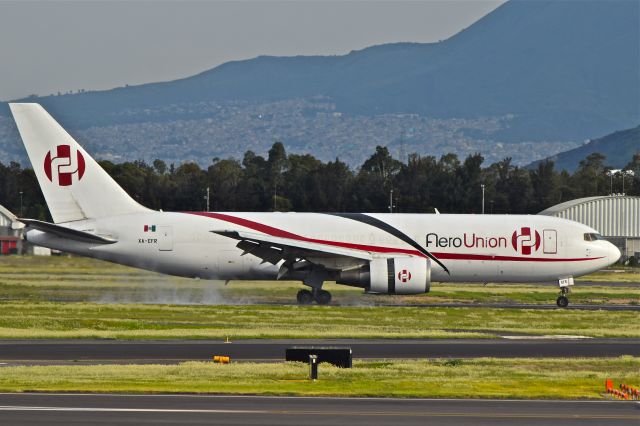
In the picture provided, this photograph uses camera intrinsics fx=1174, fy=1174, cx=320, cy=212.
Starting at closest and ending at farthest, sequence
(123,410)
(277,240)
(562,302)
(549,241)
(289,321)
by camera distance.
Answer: (123,410)
(289,321)
(277,240)
(562,302)
(549,241)

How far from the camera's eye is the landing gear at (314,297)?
48.4 m

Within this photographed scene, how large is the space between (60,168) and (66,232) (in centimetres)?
284

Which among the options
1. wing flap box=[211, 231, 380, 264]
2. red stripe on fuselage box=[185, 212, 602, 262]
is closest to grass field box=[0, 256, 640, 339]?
wing flap box=[211, 231, 380, 264]

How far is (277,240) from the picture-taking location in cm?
4753

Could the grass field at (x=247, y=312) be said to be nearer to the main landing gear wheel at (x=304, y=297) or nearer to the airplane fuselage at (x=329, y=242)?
the main landing gear wheel at (x=304, y=297)

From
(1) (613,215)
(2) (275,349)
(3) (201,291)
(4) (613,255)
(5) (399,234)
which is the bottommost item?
(2) (275,349)

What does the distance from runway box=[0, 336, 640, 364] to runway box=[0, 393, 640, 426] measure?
7153mm

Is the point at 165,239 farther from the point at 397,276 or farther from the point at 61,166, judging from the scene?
the point at 397,276

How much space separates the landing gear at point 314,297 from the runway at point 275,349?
14.0 metres

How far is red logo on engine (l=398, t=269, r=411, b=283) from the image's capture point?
47.1 meters

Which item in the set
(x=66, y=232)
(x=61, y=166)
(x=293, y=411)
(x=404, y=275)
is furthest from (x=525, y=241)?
(x=293, y=411)

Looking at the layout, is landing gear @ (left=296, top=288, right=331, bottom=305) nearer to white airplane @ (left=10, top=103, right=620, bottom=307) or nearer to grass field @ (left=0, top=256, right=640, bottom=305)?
white airplane @ (left=10, top=103, right=620, bottom=307)

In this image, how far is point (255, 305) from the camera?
1857 inches

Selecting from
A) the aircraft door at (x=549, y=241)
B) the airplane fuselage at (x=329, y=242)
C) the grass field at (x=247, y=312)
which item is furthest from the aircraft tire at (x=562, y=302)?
the grass field at (x=247, y=312)
